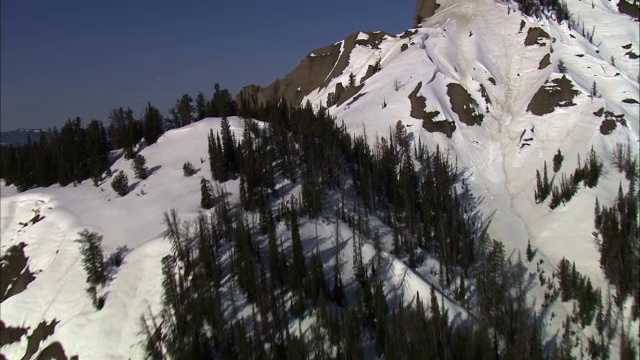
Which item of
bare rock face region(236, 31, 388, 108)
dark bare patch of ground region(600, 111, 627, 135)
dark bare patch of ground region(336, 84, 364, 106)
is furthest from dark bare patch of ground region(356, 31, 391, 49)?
dark bare patch of ground region(600, 111, 627, 135)

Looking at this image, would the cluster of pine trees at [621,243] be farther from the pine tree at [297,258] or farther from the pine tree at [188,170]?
the pine tree at [188,170]

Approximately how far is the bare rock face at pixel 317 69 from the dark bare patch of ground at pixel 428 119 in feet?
86.2

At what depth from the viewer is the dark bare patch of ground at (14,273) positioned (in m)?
50.0

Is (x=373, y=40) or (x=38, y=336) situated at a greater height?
(x=373, y=40)

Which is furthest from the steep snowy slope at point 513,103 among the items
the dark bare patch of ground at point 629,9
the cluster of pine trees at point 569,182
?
the dark bare patch of ground at point 629,9

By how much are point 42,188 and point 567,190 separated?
60.1 meters

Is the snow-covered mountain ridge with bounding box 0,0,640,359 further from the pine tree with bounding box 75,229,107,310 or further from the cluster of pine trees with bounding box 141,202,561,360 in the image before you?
the cluster of pine trees with bounding box 141,202,561,360

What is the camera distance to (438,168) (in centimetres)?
6650

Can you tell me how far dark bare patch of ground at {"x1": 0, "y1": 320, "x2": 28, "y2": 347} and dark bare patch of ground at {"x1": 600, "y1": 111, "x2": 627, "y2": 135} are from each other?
227 feet

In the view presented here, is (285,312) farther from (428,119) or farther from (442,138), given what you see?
(428,119)

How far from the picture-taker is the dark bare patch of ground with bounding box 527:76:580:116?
78688 millimetres

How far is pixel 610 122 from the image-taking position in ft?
240

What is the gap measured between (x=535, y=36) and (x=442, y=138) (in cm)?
3074

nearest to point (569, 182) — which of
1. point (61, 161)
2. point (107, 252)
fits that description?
point (107, 252)
